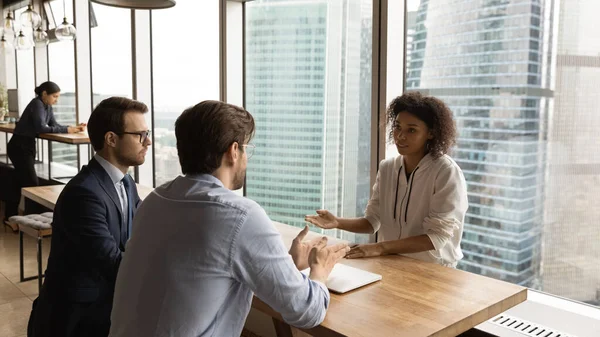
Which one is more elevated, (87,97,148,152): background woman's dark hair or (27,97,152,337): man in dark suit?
(87,97,148,152): background woman's dark hair

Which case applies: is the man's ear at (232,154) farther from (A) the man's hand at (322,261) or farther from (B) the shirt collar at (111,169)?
(B) the shirt collar at (111,169)

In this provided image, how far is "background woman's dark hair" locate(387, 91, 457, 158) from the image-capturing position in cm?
234

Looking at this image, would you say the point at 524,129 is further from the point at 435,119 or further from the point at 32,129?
the point at 32,129

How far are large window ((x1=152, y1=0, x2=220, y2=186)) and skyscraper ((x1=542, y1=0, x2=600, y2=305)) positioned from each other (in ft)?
8.94

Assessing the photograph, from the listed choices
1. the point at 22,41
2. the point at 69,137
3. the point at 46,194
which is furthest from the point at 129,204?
the point at 22,41

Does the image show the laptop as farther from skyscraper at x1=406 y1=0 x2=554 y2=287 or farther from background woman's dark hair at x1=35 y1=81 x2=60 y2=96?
background woman's dark hair at x1=35 y1=81 x2=60 y2=96

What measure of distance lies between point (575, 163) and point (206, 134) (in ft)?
5.64

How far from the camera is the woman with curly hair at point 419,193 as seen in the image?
2.19m

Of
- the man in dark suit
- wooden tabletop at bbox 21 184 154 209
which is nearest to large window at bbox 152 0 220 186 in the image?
wooden tabletop at bbox 21 184 154 209

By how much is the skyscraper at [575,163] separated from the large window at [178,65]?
272 cm

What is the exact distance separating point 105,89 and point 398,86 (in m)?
3.99

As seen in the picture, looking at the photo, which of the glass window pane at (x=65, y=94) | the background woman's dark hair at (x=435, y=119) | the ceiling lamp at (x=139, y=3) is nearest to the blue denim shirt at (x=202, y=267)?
the background woman's dark hair at (x=435, y=119)

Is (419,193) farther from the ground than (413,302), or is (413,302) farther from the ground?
(419,193)

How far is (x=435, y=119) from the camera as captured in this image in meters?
2.36
